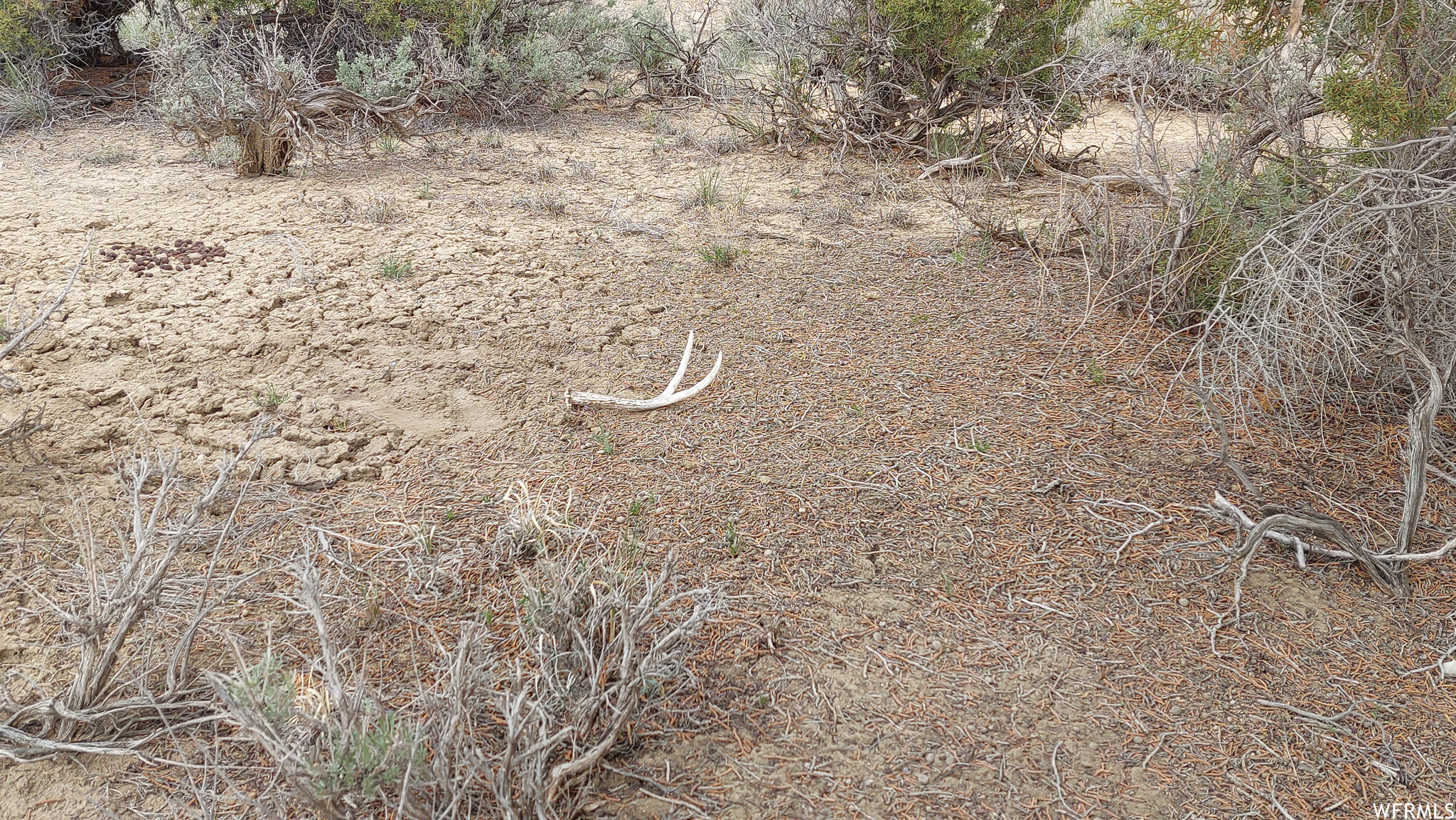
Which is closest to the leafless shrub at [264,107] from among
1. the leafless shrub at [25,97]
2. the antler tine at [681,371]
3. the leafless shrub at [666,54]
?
the leafless shrub at [25,97]

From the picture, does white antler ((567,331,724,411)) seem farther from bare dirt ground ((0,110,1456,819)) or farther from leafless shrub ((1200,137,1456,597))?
leafless shrub ((1200,137,1456,597))

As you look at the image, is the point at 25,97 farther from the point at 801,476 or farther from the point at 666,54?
the point at 801,476

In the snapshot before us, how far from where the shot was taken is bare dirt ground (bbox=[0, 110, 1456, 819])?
2.12 metres

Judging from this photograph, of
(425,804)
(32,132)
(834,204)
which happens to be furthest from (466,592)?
(32,132)

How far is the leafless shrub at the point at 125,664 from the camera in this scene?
2.13 metres

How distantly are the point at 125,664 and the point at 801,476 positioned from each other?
2050 millimetres

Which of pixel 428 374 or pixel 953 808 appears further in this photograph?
pixel 428 374

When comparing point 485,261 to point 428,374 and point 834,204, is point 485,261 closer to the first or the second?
point 428,374

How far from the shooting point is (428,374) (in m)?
3.82

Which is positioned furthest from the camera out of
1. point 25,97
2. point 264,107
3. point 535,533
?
point 25,97

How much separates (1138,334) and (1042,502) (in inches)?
54.8

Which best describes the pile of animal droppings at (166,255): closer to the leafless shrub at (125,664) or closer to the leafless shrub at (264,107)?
the leafless shrub at (264,107)

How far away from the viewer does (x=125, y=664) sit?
236 cm

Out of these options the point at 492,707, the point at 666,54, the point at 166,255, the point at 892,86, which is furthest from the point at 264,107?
the point at 492,707
